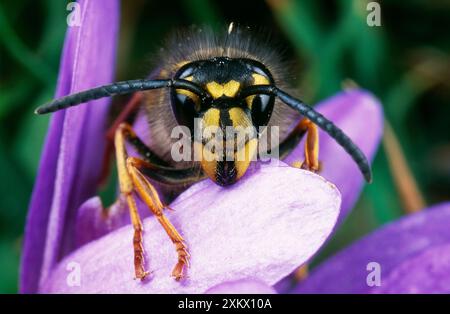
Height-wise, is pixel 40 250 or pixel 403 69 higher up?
pixel 403 69

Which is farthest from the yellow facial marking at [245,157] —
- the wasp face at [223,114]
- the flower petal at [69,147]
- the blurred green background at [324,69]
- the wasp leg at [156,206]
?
the blurred green background at [324,69]

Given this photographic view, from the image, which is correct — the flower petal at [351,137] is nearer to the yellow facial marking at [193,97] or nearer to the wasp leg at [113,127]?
the wasp leg at [113,127]

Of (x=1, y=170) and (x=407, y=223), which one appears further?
(x=1, y=170)

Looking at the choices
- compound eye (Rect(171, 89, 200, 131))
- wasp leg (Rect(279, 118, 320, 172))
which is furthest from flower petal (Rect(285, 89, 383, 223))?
compound eye (Rect(171, 89, 200, 131))

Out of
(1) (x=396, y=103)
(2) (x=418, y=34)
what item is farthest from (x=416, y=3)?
(1) (x=396, y=103)

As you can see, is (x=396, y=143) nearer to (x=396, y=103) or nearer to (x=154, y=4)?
(x=396, y=103)

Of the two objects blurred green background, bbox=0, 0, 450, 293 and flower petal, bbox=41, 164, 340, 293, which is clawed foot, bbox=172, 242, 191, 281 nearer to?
flower petal, bbox=41, 164, 340, 293

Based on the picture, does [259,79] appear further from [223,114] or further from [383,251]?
[383,251]
